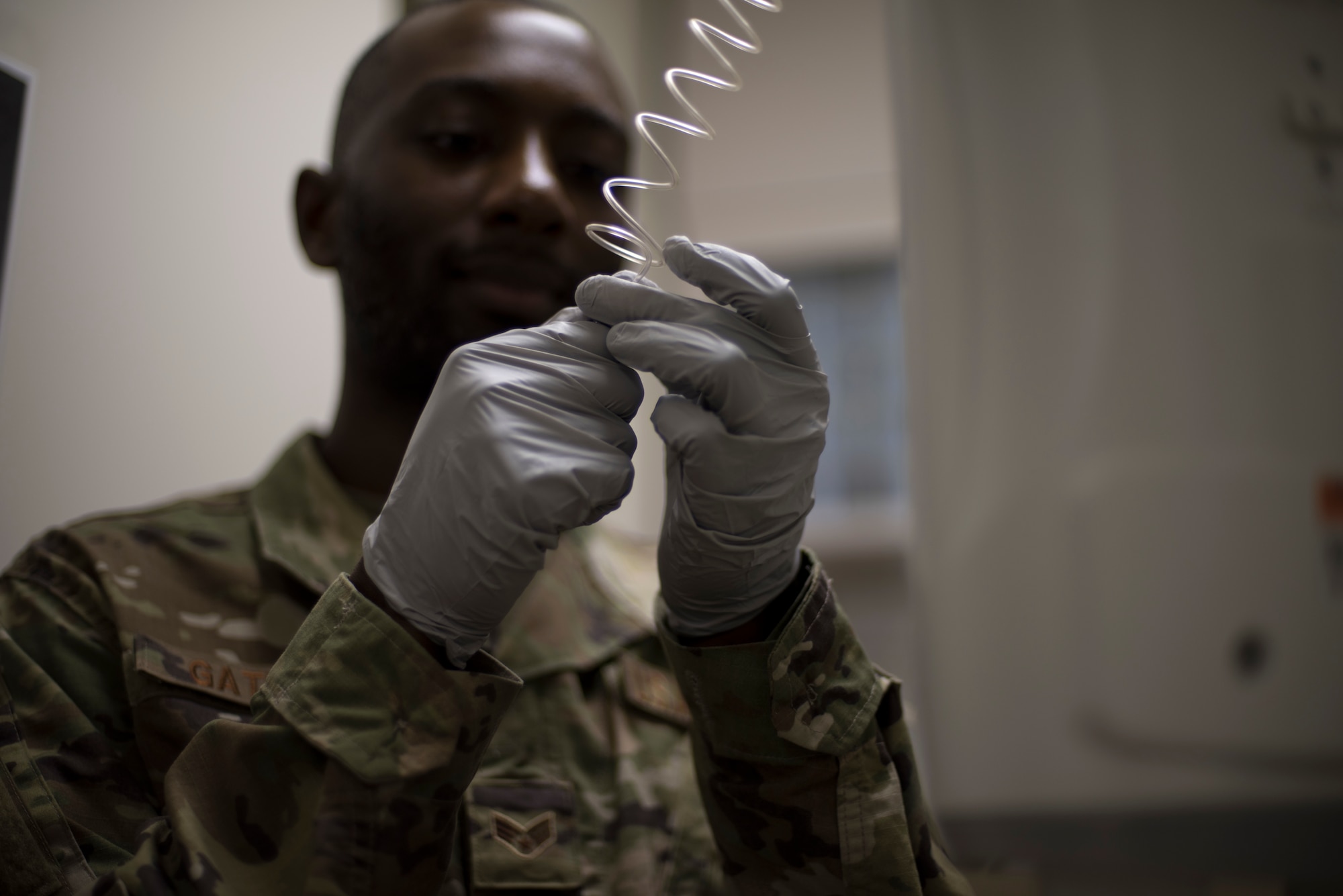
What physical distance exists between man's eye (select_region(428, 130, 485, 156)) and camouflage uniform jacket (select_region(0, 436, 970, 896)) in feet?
1.21

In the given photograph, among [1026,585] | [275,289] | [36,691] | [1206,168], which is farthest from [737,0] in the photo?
[36,691]

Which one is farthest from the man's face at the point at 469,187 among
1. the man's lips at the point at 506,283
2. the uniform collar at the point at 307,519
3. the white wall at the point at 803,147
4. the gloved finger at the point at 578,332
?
the white wall at the point at 803,147

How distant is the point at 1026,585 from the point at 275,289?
1.11 meters

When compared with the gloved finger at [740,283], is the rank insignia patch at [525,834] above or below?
below

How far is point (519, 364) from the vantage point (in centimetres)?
69

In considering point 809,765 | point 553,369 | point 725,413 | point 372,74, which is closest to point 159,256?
point 372,74

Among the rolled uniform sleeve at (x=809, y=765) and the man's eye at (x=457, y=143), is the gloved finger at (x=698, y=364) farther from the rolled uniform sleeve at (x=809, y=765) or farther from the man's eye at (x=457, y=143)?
the man's eye at (x=457, y=143)

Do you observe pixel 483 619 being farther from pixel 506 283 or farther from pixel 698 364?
pixel 506 283

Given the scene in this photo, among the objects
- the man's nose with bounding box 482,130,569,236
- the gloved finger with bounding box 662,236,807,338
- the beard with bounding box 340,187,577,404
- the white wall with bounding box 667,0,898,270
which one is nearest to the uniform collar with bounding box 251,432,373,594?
the beard with bounding box 340,187,577,404

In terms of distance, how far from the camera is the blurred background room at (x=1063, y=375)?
0.98 m

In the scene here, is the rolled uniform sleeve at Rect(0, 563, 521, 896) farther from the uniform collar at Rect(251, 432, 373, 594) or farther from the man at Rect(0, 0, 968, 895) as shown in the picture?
the uniform collar at Rect(251, 432, 373, 594)

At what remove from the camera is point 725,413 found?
665 mm

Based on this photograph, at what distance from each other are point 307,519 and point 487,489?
475 mm

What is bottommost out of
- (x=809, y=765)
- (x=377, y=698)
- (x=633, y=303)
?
(x=809, y=765)
